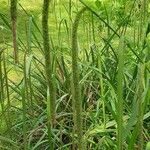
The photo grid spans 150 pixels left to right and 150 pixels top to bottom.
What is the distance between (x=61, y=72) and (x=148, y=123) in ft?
1.81

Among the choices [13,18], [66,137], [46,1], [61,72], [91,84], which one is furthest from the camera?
[61,72]

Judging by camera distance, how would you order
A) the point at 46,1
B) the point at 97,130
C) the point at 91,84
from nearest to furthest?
1. the point at 46,1
2. the point at 97,130
3. the point at 91,84

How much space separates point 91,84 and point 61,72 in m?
0.19

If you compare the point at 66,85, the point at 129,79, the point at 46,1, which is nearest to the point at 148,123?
the point at 129,79

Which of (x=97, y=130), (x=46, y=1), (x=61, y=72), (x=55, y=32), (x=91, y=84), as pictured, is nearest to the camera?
(x=46, y=1)

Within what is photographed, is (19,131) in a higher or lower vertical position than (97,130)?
lower

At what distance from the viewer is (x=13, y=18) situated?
109cm

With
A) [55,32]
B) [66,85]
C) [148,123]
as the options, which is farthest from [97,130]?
[55,32]

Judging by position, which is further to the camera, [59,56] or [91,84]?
[59,56]

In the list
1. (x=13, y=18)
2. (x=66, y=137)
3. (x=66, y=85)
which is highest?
(x=13, y=18)

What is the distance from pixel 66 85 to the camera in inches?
74.5

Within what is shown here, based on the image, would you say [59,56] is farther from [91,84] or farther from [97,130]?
[97,130]

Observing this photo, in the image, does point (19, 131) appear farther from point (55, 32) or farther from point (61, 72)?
point (55, 32)

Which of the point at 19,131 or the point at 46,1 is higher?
the point at 46,1
